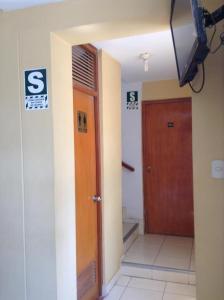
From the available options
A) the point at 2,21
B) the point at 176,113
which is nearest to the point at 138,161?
the point at 176,113

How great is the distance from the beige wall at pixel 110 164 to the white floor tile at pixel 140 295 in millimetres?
222

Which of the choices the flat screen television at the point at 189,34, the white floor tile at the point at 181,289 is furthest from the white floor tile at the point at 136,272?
the flat screen television at the point at 189,34

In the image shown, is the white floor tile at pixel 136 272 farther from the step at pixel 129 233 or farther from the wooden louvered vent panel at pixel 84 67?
the wooden louvered vent panel at pixel 84 67

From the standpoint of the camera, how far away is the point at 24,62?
6.03 ft

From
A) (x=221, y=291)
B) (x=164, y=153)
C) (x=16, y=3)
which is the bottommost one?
(x=221, y=291)

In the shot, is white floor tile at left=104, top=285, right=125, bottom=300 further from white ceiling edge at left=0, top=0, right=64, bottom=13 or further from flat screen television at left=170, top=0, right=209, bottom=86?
white ceiling edge at left=0, top=0, right=64, bottom=13

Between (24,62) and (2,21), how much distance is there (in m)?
0.34

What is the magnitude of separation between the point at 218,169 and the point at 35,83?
1.25 m

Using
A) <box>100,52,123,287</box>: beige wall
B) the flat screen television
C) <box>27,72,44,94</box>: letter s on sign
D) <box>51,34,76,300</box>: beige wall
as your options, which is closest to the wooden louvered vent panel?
<box>100,52,123,287</box>: beige wall

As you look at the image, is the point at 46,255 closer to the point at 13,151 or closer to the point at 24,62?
the point at 13,151

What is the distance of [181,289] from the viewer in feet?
9.05

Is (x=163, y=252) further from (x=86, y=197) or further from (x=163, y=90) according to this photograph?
(x=163, y=90)

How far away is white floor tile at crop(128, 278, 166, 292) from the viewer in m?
2.80

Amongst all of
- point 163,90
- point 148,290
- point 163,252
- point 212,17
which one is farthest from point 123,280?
point 212,17
